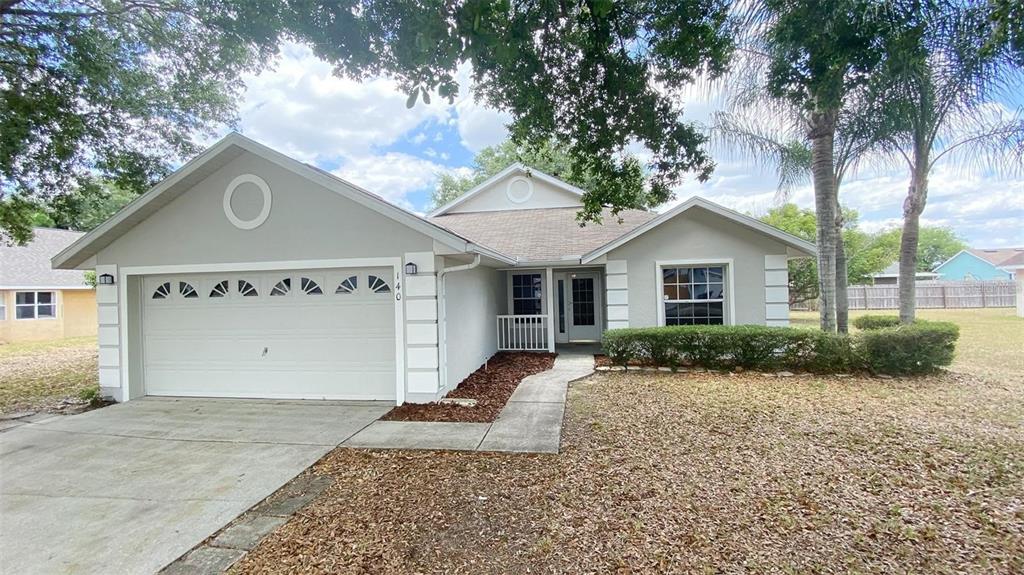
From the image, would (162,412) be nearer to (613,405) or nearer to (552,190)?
(613,405)

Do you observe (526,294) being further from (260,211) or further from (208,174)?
(208,174)

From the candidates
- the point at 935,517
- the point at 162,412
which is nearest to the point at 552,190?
the point at 162,412

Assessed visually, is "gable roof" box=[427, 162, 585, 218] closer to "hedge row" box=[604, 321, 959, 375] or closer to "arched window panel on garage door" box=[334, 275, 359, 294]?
"hedge row" box=[604, 321, 959, 375]

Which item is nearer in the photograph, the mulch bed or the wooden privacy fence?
the mulch bed

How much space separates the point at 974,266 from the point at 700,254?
2187 inches

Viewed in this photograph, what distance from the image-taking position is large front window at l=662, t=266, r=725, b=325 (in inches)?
412

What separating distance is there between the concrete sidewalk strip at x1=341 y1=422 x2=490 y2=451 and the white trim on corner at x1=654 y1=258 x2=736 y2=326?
20.4 feet

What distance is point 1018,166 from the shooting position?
28.7ft

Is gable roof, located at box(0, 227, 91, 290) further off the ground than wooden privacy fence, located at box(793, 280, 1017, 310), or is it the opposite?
gable roof, located at box(0, 227, 91, 290)

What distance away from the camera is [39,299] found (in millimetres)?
18688

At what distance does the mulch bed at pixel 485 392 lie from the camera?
6355 mm

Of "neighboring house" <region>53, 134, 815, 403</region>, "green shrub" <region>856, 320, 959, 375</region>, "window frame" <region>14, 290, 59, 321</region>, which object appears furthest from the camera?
"window frame" <region>14, 290, 59, 321</region>

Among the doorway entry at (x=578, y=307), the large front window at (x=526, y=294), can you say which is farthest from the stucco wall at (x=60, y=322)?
the doorway entry at (x=578, y=307)

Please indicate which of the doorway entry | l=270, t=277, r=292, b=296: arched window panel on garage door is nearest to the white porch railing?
the doorway entry
